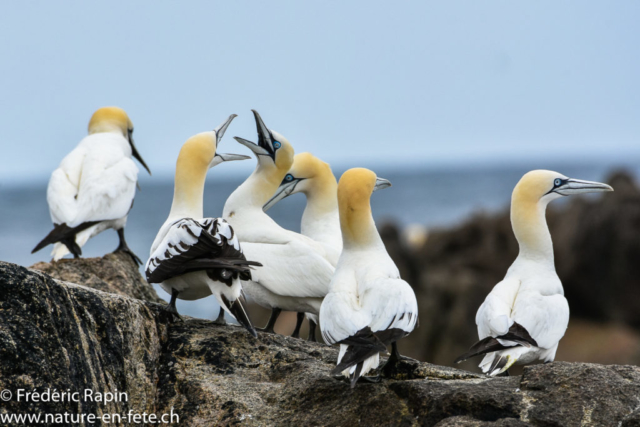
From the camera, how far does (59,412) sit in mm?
3291

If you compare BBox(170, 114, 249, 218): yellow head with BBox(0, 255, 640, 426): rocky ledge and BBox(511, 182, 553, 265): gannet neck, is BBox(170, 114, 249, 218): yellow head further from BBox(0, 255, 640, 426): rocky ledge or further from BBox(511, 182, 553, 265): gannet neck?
BBox(511, 182, 553, 265): gannet neck

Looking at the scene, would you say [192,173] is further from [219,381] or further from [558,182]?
[558,182]

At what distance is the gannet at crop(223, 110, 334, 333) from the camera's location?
19.9ft

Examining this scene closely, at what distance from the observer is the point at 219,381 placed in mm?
4398

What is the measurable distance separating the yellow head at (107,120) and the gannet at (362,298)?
15.5 feet

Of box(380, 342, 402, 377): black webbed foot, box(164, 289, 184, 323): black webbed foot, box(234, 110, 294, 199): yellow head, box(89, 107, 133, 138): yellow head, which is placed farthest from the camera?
box(89, 107, 133, 138): yellow head

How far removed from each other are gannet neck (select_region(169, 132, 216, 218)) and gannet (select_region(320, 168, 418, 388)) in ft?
5.17

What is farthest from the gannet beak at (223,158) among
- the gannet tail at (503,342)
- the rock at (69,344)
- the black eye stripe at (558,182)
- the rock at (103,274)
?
the gannet tail at (503,342)

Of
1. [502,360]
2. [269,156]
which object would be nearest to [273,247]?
[269,156]

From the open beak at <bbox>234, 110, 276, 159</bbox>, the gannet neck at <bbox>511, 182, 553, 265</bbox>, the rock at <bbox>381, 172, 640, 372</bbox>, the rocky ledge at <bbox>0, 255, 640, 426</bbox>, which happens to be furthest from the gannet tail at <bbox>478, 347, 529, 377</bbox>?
the rock at <bbox>381, 172, 640, 372</bbox>

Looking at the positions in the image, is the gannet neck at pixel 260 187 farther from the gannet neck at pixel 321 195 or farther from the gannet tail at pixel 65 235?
the gannet tail at pixel 65 235

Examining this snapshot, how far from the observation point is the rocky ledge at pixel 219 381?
133 inches

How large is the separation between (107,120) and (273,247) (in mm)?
3529

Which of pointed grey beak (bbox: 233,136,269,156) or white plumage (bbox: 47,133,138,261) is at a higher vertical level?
pointed grey beak (bbox: 233,136,269,156)
